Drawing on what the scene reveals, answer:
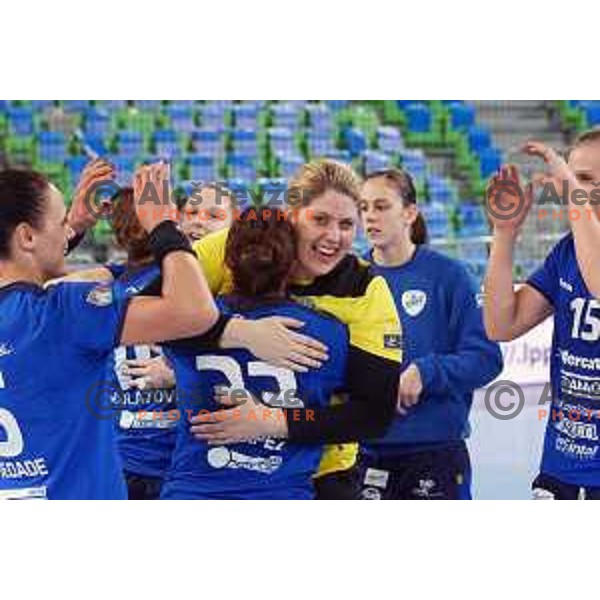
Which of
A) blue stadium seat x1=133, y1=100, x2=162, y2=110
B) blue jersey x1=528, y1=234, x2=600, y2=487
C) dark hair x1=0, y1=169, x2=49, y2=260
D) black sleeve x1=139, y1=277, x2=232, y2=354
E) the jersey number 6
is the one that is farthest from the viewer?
blue stadium seat x1=133, y1=100, x2=162, y2=110

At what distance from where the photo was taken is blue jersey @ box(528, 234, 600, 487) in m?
3.27

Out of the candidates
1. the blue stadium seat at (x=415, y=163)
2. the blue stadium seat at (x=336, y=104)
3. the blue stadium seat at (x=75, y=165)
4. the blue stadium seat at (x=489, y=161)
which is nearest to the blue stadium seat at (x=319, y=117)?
the blue stadium seat at (x=336, y=104)

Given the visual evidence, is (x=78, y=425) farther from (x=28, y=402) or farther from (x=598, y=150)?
(x=598, y=150)

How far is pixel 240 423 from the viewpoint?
3.29 meters

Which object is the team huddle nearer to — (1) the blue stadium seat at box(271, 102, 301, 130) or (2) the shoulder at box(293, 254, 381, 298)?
(2) the shoulder at box(293, 254, 381, 298)

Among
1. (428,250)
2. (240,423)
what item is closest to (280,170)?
(428,250)

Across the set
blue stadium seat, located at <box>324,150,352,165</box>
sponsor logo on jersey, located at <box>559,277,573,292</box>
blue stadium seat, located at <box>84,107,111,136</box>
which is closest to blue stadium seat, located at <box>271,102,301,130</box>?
blue stadium seat, located at <box>324,150,352,165</box>

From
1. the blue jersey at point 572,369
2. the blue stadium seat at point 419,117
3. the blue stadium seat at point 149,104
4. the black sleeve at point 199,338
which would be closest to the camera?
the black sleeve at point 199,338

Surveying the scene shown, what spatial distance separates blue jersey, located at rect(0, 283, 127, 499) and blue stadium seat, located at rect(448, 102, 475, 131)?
1.15 metres

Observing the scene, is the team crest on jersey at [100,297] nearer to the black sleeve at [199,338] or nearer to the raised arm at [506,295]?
the black sleeve at [199,338]

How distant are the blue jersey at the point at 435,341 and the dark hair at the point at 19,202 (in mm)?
987

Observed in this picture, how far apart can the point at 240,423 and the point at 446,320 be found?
26.2 inches

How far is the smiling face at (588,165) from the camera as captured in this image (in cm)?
328

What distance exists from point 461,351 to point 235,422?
691 mm
